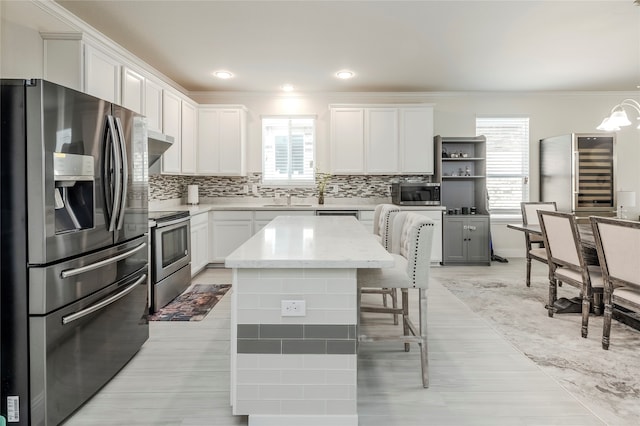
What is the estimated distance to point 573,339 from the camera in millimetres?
2738

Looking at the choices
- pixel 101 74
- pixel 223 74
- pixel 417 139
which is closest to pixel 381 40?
pixel 417 139

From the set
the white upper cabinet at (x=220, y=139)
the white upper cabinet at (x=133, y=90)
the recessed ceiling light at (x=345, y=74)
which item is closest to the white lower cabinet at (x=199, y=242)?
the white upper cabinet at (x=220, y=139)

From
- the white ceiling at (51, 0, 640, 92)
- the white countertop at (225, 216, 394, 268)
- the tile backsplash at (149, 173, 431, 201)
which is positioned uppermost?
the white ceiling at (51, 0, 640, 92)

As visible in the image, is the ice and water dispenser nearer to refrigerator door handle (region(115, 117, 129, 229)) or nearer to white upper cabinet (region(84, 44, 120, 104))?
refrigerator door handle (region(115, 117, 129, 229))

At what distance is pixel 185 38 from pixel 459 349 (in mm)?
3842

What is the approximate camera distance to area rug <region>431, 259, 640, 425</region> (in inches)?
78.3

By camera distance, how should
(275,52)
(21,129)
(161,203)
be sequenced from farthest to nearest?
(161,203), (275,52), (21,129)

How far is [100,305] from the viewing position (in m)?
1.98

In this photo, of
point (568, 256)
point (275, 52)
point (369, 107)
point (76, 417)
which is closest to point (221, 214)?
point (275, 52)

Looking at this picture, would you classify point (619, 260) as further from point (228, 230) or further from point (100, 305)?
point (228, 230)

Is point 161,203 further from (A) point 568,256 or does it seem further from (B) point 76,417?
(A) point 568,256

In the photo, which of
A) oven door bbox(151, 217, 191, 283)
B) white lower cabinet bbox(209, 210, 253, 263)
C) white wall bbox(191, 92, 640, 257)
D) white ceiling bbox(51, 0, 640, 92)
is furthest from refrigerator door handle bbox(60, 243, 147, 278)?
white wall bbox(191, 92, 640, 257)

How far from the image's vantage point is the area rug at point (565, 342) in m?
1.99

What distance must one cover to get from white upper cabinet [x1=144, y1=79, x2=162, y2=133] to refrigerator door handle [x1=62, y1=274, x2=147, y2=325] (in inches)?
80.3
